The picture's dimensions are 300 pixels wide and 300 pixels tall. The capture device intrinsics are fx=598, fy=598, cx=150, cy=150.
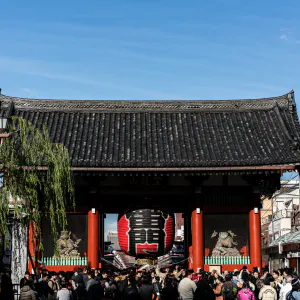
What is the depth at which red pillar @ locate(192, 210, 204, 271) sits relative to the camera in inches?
1001

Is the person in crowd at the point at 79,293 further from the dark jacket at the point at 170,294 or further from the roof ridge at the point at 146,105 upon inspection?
the roof ridge at the point at 146,105

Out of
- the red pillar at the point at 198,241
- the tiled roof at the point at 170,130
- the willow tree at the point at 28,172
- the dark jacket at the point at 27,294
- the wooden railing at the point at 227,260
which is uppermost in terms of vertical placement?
the tiled roof at the point at 170,130

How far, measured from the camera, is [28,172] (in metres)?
16.6

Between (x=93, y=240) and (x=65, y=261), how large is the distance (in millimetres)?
1555

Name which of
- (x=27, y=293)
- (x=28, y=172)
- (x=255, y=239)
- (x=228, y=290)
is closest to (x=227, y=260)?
(x=255, y=239)

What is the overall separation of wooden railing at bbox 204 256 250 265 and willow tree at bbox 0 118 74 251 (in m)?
9.74

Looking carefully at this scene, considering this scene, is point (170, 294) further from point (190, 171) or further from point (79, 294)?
point (190, 171)

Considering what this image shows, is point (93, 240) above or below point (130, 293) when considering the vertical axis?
above

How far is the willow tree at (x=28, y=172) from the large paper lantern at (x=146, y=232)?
A: 17.9ft

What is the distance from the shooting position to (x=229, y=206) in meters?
26.4

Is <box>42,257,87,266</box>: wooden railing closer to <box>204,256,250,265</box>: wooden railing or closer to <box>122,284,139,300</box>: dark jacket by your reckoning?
<box>204,256,250,265</box>: wooden railing

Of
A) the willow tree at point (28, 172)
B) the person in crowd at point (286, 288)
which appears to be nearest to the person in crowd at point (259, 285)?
the person in crowd at point (286, 288)

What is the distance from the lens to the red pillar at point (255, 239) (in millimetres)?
25497

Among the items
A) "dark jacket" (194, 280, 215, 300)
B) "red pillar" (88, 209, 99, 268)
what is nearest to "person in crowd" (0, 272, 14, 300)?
"dark jacket" (194, 280, 215, 300)
